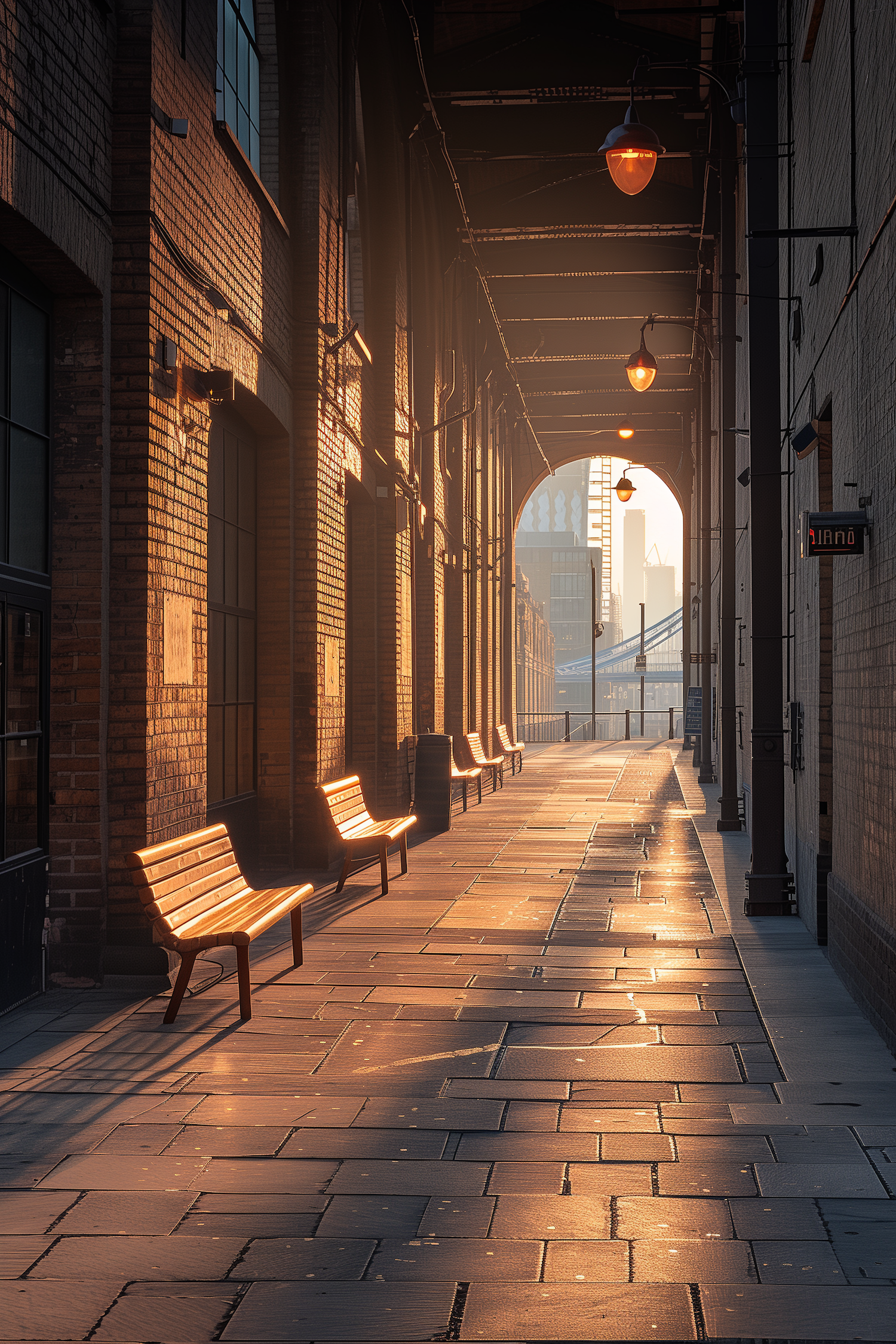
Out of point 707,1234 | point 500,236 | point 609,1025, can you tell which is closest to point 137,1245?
point 707,1234

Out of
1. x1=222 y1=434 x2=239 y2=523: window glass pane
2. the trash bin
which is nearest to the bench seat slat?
x1=222 y1=434 x2=239 y2=523: window glass pane

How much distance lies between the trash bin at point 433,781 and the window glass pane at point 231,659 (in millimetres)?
4605

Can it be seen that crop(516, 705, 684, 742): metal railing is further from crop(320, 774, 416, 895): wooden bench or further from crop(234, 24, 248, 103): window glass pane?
crop(234, 24, 248, 103): window glass pane

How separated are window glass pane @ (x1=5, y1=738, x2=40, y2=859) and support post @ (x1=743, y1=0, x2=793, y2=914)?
4.45m

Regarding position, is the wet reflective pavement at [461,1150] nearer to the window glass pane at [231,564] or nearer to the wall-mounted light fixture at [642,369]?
the window glass pane at [231,564]

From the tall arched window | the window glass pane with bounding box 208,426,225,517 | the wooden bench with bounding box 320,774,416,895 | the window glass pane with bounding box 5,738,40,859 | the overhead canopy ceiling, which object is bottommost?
the wooden bench with bounding box 320,774,416,895

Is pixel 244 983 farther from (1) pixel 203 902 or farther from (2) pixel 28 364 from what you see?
(2) pixel 28 364

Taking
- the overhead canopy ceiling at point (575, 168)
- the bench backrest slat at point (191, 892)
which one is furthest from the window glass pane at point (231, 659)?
the overhead canopy ceiling at point (575, 168)

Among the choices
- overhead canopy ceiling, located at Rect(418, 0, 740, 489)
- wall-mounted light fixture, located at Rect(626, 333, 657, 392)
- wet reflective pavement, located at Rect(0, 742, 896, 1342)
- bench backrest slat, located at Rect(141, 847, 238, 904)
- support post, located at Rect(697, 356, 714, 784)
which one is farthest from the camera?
support post, located at Rect(697, 356, 714, 784)

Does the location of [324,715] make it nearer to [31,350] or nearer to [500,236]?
[31,350]

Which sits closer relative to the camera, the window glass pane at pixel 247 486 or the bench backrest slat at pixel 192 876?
the bench backrest slat at pixel 192 876

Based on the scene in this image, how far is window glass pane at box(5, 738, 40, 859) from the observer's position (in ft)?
18.4

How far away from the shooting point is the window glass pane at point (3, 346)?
18.1 ft

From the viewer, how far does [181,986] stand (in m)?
5.49
